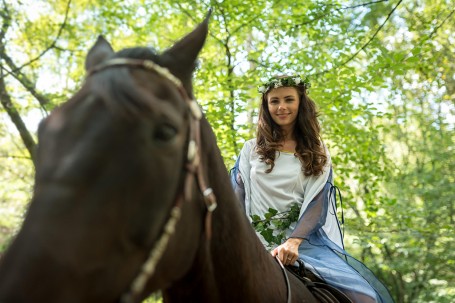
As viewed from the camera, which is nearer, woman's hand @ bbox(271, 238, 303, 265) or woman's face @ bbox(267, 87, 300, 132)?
woman's hand @ bbox(271, 238, 303, 265)

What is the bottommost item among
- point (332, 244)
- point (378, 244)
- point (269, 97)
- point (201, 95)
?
point (378, 244)

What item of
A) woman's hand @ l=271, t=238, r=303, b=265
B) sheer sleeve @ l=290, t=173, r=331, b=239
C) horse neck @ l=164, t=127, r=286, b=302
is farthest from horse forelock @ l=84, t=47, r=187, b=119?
sheer sleeve @ l=290, t=173, r=331, b=239

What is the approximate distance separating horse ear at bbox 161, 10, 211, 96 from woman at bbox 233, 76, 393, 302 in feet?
5.15

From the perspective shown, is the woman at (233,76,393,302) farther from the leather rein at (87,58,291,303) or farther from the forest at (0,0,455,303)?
the forest at (0,0,455,303)

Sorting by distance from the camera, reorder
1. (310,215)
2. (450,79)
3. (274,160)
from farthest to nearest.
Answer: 1. (450,79)
2. (274,160)
3. (310,215)

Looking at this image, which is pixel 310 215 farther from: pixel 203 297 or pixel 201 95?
pixel 201 95

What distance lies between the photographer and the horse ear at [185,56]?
1.68 metres

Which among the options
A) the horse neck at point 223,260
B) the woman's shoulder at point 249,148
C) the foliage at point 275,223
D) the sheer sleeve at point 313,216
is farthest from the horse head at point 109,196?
the woman's shoulder at point 249,148

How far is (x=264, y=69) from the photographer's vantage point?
7492 mm

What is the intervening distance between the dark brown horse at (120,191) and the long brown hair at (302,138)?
168 cm

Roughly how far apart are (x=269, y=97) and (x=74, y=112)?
2.58m

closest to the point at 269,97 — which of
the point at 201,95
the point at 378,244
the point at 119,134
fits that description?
the point at 119,134

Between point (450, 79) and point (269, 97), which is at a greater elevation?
point (450, 79)

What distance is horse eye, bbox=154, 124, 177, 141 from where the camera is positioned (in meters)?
1.39
